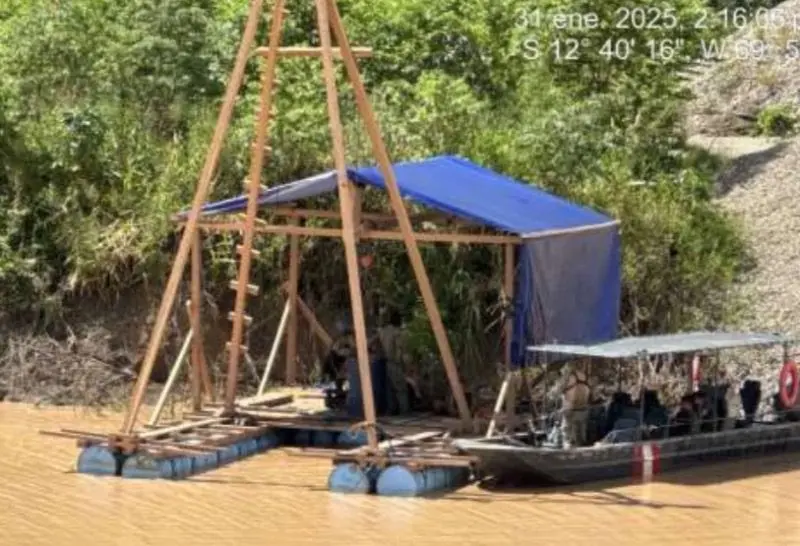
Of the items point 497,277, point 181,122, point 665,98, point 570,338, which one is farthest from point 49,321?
point 665,98

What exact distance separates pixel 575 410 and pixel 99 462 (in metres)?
3.64

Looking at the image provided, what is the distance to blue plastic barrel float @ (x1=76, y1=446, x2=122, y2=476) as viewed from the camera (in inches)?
589

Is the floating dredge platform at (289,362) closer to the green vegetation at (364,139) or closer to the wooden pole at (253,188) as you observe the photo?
the wooden pole at (253,188)

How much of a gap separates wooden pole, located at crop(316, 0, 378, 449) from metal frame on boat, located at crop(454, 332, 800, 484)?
2.44ft

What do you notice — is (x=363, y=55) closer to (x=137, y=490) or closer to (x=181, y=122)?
(x=137, y=490)

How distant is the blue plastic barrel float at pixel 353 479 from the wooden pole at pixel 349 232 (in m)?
0.19

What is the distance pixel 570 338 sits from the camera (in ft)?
55.8

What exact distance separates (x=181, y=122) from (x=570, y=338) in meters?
7.27

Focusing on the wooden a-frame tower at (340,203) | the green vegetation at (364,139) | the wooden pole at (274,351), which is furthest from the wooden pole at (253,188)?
the green vegetation at (364,139)

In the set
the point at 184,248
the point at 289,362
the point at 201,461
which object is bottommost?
the point at 201,461

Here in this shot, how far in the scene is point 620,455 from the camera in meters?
15.1

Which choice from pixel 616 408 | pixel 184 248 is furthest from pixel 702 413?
pixel 184 248

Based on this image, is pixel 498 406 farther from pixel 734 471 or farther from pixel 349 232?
pixel 734 471

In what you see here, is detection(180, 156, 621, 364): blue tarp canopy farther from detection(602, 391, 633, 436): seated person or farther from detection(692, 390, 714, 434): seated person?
detection(692, 390, 714, 434): seated person
